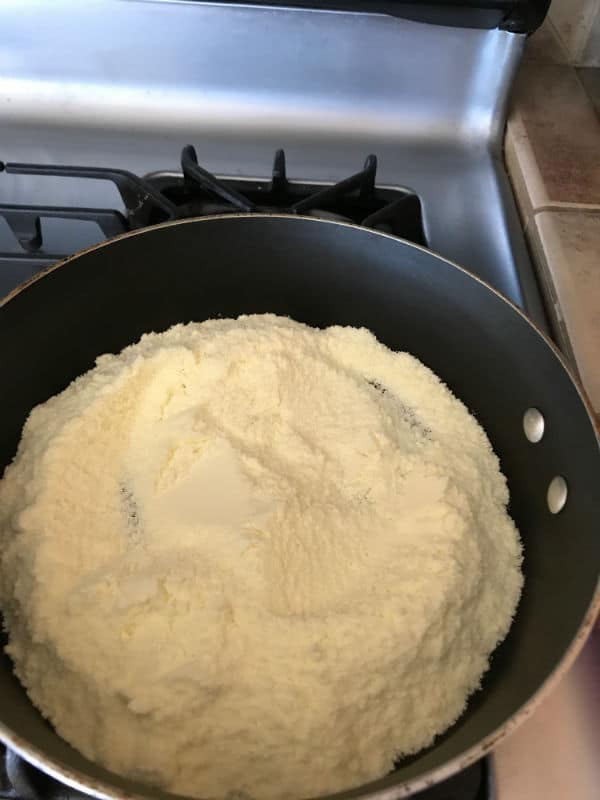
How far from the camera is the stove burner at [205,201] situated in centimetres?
76

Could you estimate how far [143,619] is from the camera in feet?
1.74

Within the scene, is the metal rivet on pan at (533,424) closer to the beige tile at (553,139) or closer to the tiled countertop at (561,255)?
the tiled countertop at (561,255)

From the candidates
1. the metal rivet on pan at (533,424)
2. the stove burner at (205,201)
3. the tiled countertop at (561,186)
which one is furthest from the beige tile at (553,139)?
the metal rivet on pan at (533,424)

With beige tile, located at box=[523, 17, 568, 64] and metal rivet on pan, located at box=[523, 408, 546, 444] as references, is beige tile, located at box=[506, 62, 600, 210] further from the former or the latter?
metal rivet on pan, located at box=[523, 408, 546, 444]

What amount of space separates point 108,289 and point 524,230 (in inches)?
20.1

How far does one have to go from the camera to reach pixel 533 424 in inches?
25.9

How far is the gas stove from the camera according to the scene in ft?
2.68

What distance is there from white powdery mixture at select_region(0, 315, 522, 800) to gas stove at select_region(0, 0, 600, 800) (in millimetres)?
195

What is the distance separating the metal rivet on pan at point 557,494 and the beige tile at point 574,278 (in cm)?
10

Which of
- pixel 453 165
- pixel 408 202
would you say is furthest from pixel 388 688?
pixel 453 165

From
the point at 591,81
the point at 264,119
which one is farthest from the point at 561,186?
the point at 264,119

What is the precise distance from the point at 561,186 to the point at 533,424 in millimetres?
375

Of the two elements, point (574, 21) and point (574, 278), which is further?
point (574, 21)

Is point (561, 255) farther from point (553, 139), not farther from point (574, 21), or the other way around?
point (574, 21)
